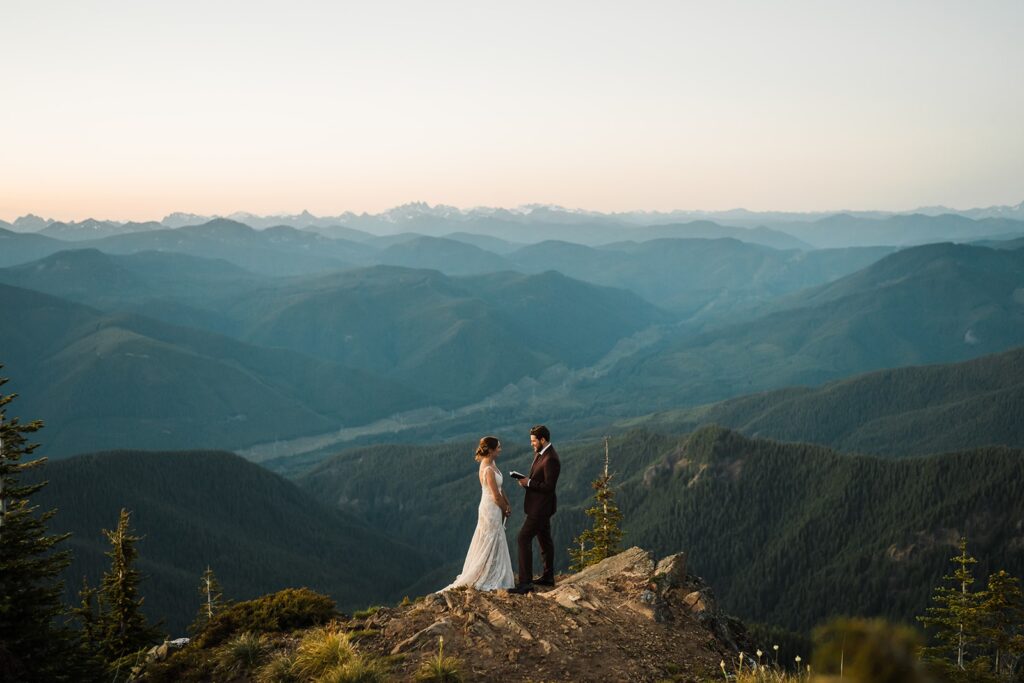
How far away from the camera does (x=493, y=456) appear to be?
24.0m

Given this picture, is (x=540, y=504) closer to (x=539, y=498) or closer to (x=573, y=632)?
(x=539, y=498)

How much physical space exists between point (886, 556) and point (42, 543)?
605 feet

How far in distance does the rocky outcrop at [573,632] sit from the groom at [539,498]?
1.21 metres

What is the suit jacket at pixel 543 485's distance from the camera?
75.9ft

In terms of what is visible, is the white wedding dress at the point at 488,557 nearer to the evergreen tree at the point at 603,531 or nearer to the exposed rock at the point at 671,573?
the exposed rock at the point at 671,573

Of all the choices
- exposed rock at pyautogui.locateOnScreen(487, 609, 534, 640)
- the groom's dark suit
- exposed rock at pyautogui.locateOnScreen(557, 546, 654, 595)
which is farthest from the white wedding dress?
exposed rock at pyautogui.locateOnScreen(487, 609, 534, 640)

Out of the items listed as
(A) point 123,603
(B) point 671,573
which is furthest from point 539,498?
(A) point 123,603

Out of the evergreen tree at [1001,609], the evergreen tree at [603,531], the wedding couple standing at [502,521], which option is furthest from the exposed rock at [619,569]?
the evergreen tree at [1001,609]

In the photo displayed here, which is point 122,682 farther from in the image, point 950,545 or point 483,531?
point 950,545

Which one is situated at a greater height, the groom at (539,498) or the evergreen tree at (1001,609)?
the groom at (539,498)

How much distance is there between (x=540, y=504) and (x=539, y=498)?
187mm

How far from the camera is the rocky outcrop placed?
1880 cm

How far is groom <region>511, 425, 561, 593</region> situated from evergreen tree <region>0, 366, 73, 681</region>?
13.6m

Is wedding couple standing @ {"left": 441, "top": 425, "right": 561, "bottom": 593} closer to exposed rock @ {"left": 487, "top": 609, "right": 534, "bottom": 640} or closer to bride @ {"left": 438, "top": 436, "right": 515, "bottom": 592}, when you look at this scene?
bride @ {"left": 438, "top": 436, "right": 515, "bottom": 592}
